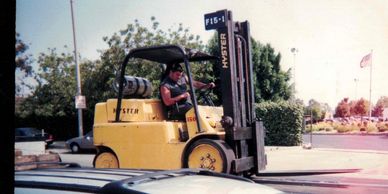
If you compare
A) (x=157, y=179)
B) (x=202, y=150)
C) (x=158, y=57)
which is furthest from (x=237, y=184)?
(x=158, y=57)

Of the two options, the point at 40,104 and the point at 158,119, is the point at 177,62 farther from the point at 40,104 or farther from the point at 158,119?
the point at 40,104

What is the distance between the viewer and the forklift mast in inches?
229

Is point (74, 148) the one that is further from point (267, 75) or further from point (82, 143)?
point (267, 75)

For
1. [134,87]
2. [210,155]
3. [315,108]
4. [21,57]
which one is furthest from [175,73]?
[315,108]

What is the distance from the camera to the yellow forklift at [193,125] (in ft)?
18.1

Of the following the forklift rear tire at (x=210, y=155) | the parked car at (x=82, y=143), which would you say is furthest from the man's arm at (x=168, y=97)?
the parked car at (x=82, y=143)

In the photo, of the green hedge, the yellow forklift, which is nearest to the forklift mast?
the yellow forklift

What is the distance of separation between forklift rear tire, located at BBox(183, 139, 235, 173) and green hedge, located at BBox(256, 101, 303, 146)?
13352mm

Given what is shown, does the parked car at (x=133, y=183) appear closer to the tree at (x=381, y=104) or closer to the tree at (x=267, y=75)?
the tree at (x=381, y=104)

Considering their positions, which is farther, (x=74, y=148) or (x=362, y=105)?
(x=74, y=148)

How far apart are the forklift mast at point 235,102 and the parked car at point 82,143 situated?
14.0m

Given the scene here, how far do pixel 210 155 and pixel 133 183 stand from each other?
352 centimetres

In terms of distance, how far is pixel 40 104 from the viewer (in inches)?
761

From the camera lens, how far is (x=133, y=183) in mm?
1978
